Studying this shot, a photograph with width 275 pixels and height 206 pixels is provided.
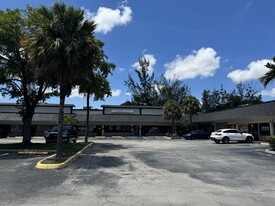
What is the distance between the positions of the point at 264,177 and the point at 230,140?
21446 mm

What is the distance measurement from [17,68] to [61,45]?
8.02m

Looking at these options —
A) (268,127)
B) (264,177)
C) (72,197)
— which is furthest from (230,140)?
(72,197)

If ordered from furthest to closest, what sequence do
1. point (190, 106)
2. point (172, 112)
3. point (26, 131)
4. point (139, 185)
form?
1. point (190, 106)
2. point (172, 112)
3. point (26, 131)
4. point (139, 185)

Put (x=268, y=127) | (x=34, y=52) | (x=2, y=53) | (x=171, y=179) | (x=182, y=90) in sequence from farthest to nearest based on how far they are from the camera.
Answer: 1. (x=182, y=90)
2. (x=268, y=127)
3. (x=2, y=53)
4. (x=34, y=52)
5. (x=171, y=179)

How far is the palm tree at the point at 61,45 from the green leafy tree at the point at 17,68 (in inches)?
129

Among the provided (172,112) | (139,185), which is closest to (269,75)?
(139,185)

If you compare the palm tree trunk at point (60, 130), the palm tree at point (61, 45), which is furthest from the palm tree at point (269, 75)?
the palm tree trunk at point (60, 130)

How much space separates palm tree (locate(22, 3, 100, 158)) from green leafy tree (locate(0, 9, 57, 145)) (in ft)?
10.7

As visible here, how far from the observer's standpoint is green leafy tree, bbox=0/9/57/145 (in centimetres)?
1961

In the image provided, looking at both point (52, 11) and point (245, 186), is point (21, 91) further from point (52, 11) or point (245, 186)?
point (245, 186)

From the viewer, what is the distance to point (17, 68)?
2111 cm

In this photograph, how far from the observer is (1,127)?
162 feet

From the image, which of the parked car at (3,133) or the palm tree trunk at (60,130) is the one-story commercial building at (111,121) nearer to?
the parked car at (3,133)

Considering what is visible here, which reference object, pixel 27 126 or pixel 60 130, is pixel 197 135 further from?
pixel 60 130
